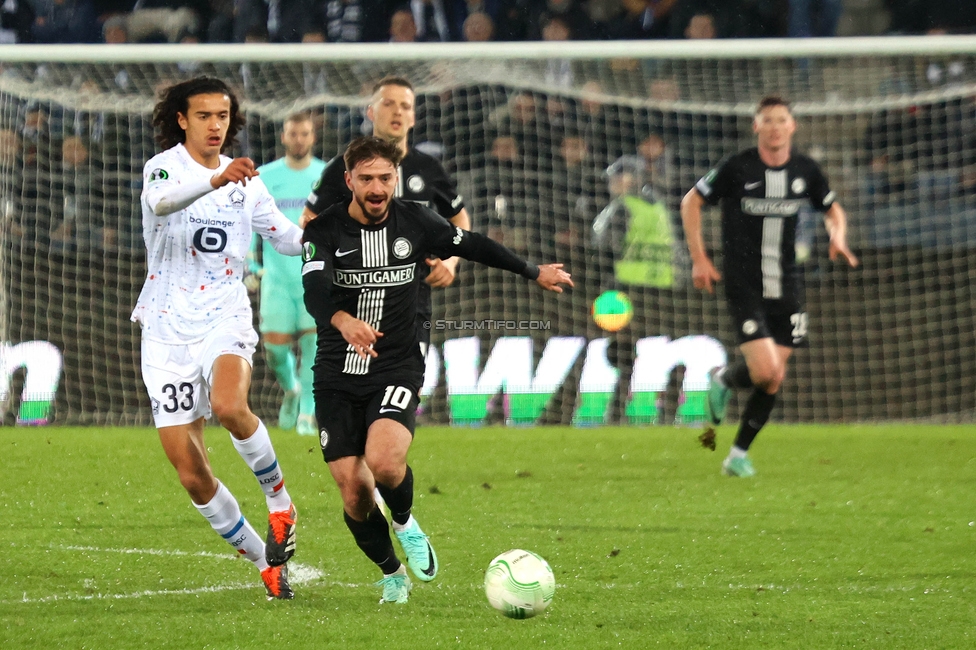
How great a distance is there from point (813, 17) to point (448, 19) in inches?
154

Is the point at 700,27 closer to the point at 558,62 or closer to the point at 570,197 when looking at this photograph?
→ the point at 558,62

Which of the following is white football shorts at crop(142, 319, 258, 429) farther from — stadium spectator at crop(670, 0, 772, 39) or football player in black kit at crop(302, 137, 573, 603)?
stadium spectator at crop(670, 0, 772, 39)

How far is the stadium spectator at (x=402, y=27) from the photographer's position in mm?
14133

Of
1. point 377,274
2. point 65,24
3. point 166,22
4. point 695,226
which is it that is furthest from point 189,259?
point 65,24

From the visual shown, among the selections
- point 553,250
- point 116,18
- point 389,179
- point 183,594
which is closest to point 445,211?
point 389,179

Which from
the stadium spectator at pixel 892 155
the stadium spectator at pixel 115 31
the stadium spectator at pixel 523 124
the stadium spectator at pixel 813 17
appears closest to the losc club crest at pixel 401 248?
the stadium spectator at pixel 523 124

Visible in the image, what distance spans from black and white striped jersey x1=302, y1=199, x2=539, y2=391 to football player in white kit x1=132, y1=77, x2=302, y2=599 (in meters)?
0.37

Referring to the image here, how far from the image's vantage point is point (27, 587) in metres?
5.73

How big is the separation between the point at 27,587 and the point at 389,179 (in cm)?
229

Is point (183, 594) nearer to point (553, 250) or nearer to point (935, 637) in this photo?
point (935, 637)

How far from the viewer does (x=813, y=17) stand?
48.0 feet

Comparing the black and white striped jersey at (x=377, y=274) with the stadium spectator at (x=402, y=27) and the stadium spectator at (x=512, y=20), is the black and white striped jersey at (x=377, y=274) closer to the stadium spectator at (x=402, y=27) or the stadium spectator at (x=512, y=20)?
the stadium spectator at (x=402, y=27)

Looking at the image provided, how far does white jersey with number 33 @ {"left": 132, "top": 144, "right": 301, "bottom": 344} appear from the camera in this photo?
5699 mm

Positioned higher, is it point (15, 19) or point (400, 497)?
point (15, 19)
